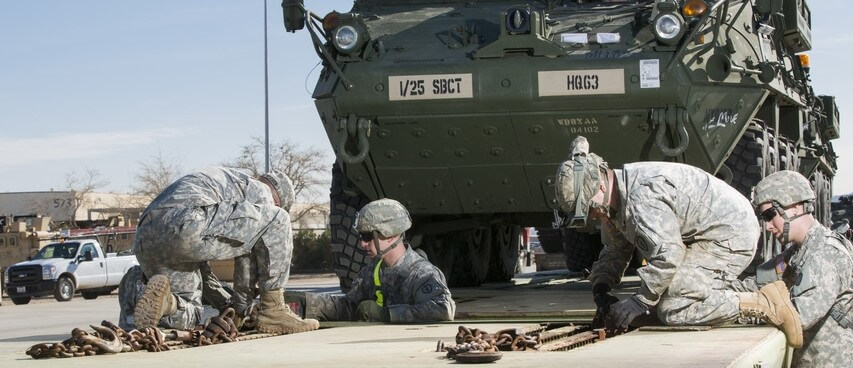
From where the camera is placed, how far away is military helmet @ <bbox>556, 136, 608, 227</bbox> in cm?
643

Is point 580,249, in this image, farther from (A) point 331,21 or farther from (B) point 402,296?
(B) point 402,296

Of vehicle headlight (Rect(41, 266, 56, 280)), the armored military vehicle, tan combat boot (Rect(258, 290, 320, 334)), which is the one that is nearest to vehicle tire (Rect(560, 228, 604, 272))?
the armored military vehicle

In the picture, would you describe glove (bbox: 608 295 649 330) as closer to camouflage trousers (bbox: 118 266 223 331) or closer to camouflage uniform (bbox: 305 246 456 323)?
camouflage uniform (bbox: 305 246 456 323)

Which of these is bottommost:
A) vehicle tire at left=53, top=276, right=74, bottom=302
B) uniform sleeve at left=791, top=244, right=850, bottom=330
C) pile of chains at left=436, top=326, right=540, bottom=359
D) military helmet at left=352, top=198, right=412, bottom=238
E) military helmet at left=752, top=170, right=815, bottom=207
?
vehicle tire at left=53, top=276, right=74, bottom=302

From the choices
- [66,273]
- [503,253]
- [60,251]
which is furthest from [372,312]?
[60,251]

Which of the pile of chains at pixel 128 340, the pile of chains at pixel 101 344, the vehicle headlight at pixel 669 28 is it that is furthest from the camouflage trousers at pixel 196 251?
the vehicle headlight at pixel 669 28

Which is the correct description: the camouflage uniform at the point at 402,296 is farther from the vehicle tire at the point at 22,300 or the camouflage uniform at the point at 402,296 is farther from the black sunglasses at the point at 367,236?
the vehicle tire at the point at 22,300

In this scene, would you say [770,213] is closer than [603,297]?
Yes

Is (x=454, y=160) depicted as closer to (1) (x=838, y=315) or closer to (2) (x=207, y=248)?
(2) (x=207, y=248)

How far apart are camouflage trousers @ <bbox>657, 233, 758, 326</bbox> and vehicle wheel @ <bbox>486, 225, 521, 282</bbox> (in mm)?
6965

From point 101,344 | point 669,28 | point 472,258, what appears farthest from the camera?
point 472,258

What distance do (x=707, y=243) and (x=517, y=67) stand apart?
3.56 metres

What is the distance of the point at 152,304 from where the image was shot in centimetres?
725

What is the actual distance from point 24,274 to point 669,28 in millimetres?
17818
